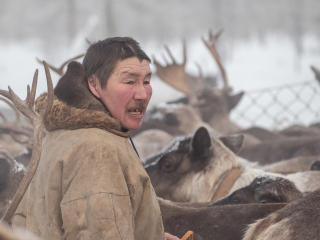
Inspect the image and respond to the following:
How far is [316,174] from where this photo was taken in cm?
282

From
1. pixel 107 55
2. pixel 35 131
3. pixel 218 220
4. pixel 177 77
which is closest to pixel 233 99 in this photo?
pixel 177 77

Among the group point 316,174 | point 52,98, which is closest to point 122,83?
point 52,98

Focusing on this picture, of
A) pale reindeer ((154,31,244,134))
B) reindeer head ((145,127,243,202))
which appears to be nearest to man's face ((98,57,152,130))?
reindeer head ((145,127,243,202))

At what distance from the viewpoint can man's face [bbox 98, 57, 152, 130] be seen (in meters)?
1.53

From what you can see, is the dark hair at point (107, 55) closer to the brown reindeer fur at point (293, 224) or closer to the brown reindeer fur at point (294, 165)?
the brown reindeer fur at point (293, 224)

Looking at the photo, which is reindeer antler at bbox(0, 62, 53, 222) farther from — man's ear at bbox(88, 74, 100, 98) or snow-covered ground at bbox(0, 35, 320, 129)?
snow-covered ground at bbox(0, 35, 320, 129)

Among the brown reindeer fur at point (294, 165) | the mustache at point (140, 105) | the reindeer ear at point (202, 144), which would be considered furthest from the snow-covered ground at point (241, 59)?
the mustache at point (140, 105)

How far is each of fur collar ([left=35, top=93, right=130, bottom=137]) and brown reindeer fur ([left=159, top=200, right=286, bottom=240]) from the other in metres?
0.90

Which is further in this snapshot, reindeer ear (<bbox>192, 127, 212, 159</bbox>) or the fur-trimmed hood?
reindeer ear (<bbox>192, 127, 212, 159</bbox>)

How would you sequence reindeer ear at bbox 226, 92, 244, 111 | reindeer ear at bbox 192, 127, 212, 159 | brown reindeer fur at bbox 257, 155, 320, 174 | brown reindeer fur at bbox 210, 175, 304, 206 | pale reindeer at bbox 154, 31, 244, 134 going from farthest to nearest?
reindeer ear at bbox 226, 92, 244, 111 < pale reindeer at bbox 154, 31, 244, 134 < brown reindeer fur at bbox 257, 155, 320, 174 < reindeer ear at bbox 192, 127, 212, 159 < brown reindeer fur at bbox 210, 175, 304, 206

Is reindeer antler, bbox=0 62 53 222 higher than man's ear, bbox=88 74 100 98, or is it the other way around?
man's ear, bbox=88 74 100 98

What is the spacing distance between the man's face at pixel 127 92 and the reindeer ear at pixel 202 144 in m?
1.49

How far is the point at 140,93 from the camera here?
1566 millimetres

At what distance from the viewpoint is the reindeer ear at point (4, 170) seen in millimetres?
2412
